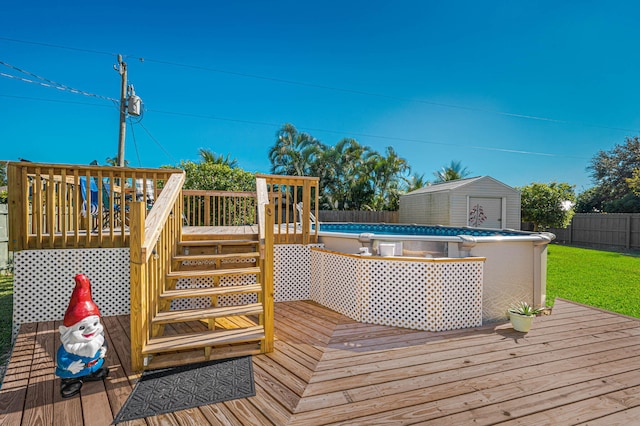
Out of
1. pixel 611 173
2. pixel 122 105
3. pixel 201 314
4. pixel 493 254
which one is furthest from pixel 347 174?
pixel 611 173

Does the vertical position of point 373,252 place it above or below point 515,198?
below

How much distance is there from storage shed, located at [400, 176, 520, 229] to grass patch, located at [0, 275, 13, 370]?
12414mm

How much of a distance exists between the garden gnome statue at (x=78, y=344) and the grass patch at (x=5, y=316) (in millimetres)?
1313

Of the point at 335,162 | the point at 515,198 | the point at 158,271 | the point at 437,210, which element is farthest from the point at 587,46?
the point at 158,271

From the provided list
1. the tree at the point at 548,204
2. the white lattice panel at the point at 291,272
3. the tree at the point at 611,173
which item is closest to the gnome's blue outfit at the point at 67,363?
the white lattice panel at the point at 291,272

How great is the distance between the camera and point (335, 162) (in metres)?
17.2

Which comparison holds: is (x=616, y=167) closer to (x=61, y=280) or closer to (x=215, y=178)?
(x=215, y=178)

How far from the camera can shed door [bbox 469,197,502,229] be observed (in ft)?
40.7

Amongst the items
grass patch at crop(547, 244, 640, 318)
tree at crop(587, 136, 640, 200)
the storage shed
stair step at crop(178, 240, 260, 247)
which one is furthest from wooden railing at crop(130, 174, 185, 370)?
tree at crop(587, 136, 640, 200)

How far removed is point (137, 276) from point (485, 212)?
13.4 meters

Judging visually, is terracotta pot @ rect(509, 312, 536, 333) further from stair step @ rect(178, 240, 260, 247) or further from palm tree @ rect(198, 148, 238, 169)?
palm tree @ rect(198, 148, 238, 169)

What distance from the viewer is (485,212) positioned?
41.2 ft

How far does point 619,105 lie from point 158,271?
1095 inches

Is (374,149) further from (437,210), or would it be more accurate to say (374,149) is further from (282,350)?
(282,350)
